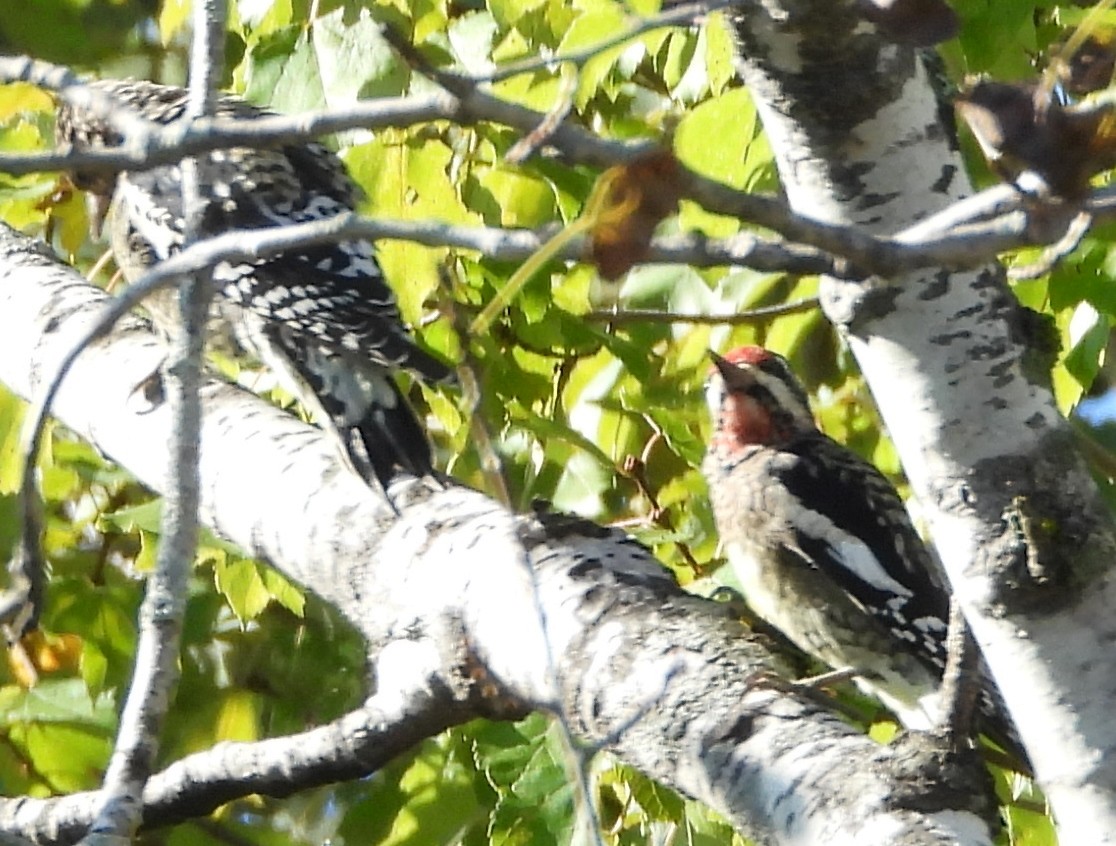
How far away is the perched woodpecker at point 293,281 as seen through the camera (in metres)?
2.73

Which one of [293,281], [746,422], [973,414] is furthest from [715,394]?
[973,414]

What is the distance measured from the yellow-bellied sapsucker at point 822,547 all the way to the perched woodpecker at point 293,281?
584 millimetres

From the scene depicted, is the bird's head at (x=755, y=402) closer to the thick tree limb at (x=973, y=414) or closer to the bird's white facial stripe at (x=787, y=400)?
the bird's white facial stripe at (x=787, y=400)

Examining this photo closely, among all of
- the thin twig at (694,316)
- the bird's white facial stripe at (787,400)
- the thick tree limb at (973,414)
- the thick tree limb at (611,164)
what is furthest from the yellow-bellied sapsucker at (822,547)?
the thick tree limb at (611,164)

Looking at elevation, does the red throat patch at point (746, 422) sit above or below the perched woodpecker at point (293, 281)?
below

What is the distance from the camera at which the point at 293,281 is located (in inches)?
129

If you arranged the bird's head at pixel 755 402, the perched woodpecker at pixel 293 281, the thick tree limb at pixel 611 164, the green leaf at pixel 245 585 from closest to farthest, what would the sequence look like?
1. the thick tree limb at pixel 611 164
2. the green leaf at pixel 245 585
3. the perched woodpecker at pixel 293 281
4. the bird's head at pixel 755 402

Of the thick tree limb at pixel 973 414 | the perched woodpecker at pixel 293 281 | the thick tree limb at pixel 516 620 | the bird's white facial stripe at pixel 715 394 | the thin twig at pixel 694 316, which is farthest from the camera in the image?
the bird's white facial stripe at pixel 715 394

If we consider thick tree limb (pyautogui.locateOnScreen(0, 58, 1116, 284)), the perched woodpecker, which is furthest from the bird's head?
thick tree limb (pyautogui.locateOnScreen(0, 58, 1116, 284))

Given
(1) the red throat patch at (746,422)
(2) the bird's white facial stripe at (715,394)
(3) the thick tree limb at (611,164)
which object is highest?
(2) the bird's white facial stripe at (715,394)

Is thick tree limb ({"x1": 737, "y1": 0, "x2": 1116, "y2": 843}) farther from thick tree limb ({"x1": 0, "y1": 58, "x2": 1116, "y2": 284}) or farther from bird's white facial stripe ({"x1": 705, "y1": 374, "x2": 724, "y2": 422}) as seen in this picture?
bird's white facial stripe ({"x1": 705, "y1": 374, "x2": 724, "y2": 422})

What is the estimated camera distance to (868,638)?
2.77m

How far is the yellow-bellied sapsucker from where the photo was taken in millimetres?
2730

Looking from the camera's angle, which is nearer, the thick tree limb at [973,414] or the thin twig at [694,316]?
the thick tree limb at [973,414]
